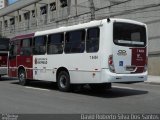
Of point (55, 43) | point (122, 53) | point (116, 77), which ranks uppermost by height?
point (55, 43)

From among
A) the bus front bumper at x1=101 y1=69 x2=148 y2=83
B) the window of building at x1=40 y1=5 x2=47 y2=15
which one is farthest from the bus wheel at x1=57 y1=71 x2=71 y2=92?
the window of building at x1=40 y1=5 x2=47 y2=15

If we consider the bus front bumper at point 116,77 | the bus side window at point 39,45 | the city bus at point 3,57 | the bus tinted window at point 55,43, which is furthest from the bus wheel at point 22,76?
the bus front bumper at point 116,77

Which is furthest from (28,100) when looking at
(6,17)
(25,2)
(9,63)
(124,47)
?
(6,17)

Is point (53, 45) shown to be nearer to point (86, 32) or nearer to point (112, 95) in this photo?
point (86, 32)

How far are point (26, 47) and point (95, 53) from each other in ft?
19.4

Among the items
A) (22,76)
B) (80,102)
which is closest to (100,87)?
(80,102)

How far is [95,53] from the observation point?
14695 mm

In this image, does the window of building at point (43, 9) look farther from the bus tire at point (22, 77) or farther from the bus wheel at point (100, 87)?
the bus wheel at point (100, 87)

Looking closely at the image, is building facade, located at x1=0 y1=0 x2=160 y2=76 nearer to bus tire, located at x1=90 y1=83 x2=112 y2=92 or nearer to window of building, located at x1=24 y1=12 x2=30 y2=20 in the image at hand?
window of building, located at x1=24 y1=12 x2=30 y2=20

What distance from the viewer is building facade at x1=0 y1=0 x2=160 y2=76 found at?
28344 mm

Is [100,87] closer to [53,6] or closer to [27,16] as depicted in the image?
[53,6]

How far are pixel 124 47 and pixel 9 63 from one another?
858 centimetres

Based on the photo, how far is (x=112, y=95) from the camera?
50.2 feet

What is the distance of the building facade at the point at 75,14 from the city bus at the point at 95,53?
1216 cm
